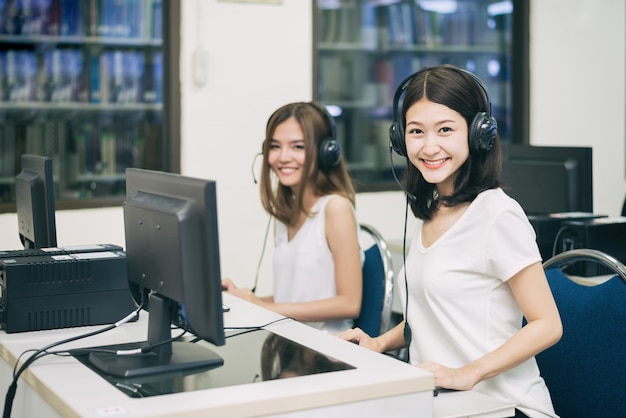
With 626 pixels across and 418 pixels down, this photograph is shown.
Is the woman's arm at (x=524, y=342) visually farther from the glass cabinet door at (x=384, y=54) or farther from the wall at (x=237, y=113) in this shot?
the glass cabinet door at (x=384, y=54)

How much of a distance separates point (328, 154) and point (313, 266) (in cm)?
32

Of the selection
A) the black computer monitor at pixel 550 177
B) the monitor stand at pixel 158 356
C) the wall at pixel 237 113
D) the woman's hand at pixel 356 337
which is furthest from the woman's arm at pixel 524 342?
the wall at pixel 237 113

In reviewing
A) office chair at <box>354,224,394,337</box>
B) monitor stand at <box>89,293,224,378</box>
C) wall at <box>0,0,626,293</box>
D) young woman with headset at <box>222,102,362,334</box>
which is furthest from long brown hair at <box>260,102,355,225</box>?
wall at <box>0,0,626,293</box>

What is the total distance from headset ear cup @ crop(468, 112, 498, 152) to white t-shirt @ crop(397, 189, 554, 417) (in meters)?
0.10

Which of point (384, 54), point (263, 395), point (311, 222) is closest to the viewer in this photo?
point (263, 395)

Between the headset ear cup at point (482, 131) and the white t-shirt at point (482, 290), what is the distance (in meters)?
0.10

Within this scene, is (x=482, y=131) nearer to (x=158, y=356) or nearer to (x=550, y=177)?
(x=158, y=356)

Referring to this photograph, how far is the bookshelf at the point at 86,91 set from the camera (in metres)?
3.81

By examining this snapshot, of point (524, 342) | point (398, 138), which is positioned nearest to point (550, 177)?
point (398, 138)

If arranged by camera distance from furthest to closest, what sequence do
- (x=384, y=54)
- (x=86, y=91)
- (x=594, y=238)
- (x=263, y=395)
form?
(x=384, y=54) → (x=86, y=91) → (x=594, y=238) → (x=263, y=395)

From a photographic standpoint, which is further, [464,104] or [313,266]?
[313,266]

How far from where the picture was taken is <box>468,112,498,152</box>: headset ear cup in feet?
6.15

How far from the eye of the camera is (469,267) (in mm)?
1849

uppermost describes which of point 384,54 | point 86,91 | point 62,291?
point 384,54
